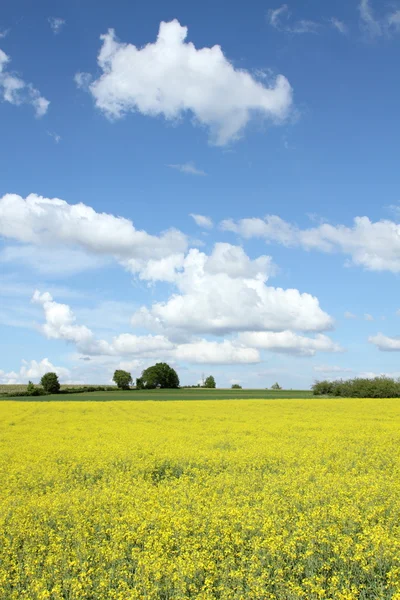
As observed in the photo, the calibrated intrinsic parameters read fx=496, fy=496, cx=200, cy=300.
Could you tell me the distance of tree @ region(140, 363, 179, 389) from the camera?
355 ft

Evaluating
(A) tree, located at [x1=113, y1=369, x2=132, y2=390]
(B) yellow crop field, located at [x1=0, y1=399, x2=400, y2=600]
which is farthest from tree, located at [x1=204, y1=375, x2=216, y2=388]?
(B) yellow crop field, located at [x1=0, y1=399, x2=400, y2=600]

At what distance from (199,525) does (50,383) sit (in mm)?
90191

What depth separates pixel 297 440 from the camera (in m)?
18.1

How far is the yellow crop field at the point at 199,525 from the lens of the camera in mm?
6543

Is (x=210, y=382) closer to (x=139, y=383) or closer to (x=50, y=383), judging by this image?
(x=139, y=383)

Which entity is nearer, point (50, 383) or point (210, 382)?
point (50, 383)

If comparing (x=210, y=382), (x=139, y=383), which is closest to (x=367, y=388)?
(x=139, y=383)

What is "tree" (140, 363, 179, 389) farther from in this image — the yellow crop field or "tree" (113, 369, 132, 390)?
the yellow crop field

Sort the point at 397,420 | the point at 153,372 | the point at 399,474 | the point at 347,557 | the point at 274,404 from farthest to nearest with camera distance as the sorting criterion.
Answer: the point at 153,372
the point at 274,404
the point at 397,420
the point at 399,474
the point at 347,557

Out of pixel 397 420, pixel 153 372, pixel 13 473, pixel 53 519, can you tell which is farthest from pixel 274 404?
pixel 153 372

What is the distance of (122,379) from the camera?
340ft

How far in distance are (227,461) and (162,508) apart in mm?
5132

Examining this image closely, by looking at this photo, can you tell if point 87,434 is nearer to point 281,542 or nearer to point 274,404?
point 281,542

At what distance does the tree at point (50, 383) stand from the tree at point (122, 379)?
517 inches
